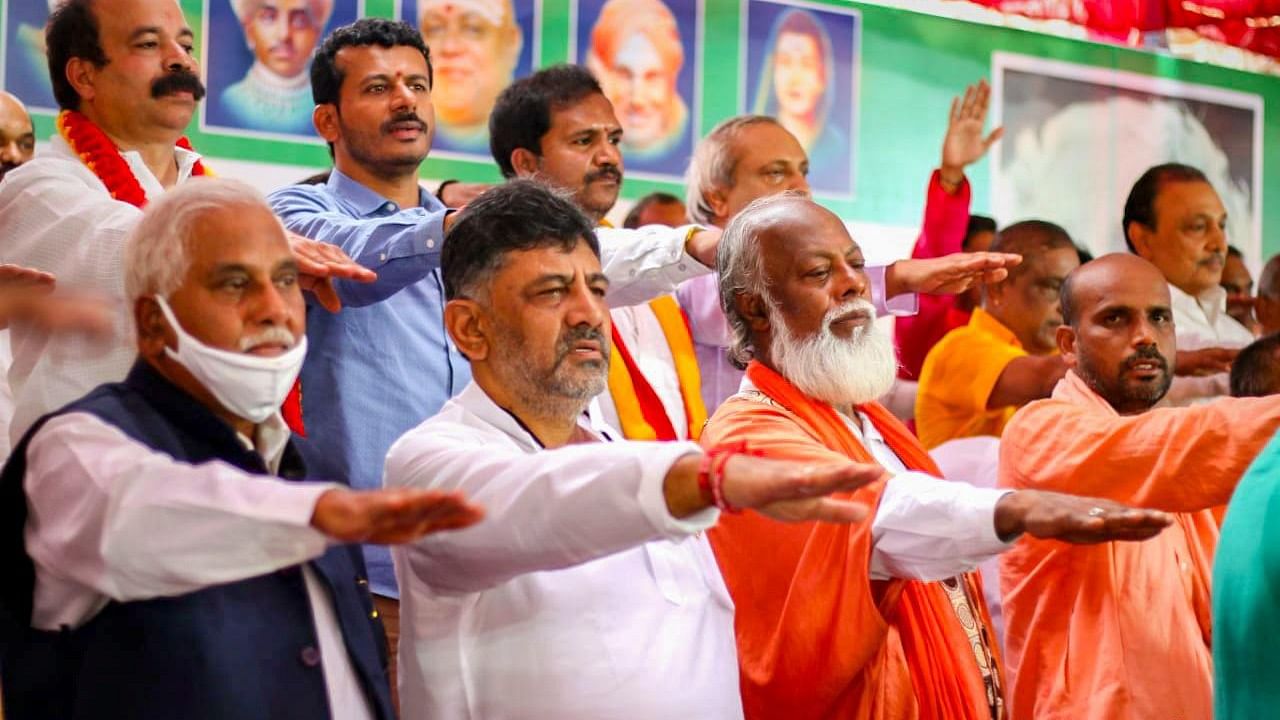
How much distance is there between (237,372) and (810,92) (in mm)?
4168

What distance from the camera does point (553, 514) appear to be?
245cm

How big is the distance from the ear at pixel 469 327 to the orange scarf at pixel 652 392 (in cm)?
94

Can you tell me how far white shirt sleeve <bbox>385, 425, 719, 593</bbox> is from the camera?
237 cm

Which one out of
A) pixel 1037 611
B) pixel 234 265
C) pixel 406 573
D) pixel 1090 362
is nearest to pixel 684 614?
pixel 406 573

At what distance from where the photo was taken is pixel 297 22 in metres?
5.23

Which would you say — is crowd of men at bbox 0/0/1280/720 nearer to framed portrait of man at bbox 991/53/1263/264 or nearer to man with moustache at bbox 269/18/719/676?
man with moustache at bbox 269/18/719/676

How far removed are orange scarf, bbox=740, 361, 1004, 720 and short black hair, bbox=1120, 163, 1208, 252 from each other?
2.50 m

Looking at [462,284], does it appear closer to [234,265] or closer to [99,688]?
[234,265]

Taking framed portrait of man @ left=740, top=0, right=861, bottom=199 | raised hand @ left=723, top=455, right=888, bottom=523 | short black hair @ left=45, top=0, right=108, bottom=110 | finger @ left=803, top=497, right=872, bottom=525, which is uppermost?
framed portrait of man @ left=740, top=0, right=861, bottom=199

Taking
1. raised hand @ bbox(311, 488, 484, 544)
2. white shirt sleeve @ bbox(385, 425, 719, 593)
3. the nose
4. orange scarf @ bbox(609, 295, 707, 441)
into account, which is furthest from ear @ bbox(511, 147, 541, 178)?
raised hand @ bbox(311, 488, 484, 544)

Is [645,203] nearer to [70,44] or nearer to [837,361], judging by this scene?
[837,361]

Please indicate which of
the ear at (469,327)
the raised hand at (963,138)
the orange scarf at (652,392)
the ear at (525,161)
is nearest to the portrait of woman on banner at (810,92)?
the raised hand at (963,138)

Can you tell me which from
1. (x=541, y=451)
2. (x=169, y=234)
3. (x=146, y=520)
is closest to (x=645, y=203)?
(x=541, y=451)

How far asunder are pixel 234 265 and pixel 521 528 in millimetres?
581
